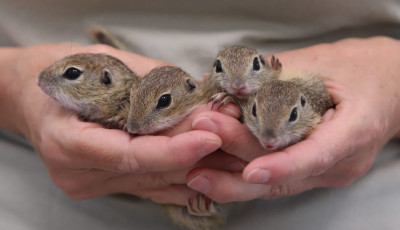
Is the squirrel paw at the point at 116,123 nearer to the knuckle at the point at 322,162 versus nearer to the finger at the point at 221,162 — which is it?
the finger at the point at 221,162

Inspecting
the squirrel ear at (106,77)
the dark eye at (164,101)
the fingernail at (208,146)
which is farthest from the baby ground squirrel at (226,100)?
the fingernail at (208,146)

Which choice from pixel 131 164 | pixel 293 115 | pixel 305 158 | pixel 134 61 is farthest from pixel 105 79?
pixel 305 158

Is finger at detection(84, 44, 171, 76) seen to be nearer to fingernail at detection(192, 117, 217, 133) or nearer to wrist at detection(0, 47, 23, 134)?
wrist at detection(0, 47, 23, 134)

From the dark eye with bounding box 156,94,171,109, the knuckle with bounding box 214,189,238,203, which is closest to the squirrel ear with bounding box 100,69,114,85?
the dark eye with bounding box 156,94,171,109

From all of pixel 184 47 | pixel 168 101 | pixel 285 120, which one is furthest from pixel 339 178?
pixel 184 47

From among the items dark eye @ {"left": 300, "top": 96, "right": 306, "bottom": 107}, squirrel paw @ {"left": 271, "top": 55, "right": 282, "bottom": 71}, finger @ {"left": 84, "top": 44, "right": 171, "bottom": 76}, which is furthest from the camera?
finger @ {"left": 84, "top": 44, "right": 171, "bottom": 76}

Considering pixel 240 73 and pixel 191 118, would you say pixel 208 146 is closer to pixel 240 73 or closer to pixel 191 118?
pixel 191 118
